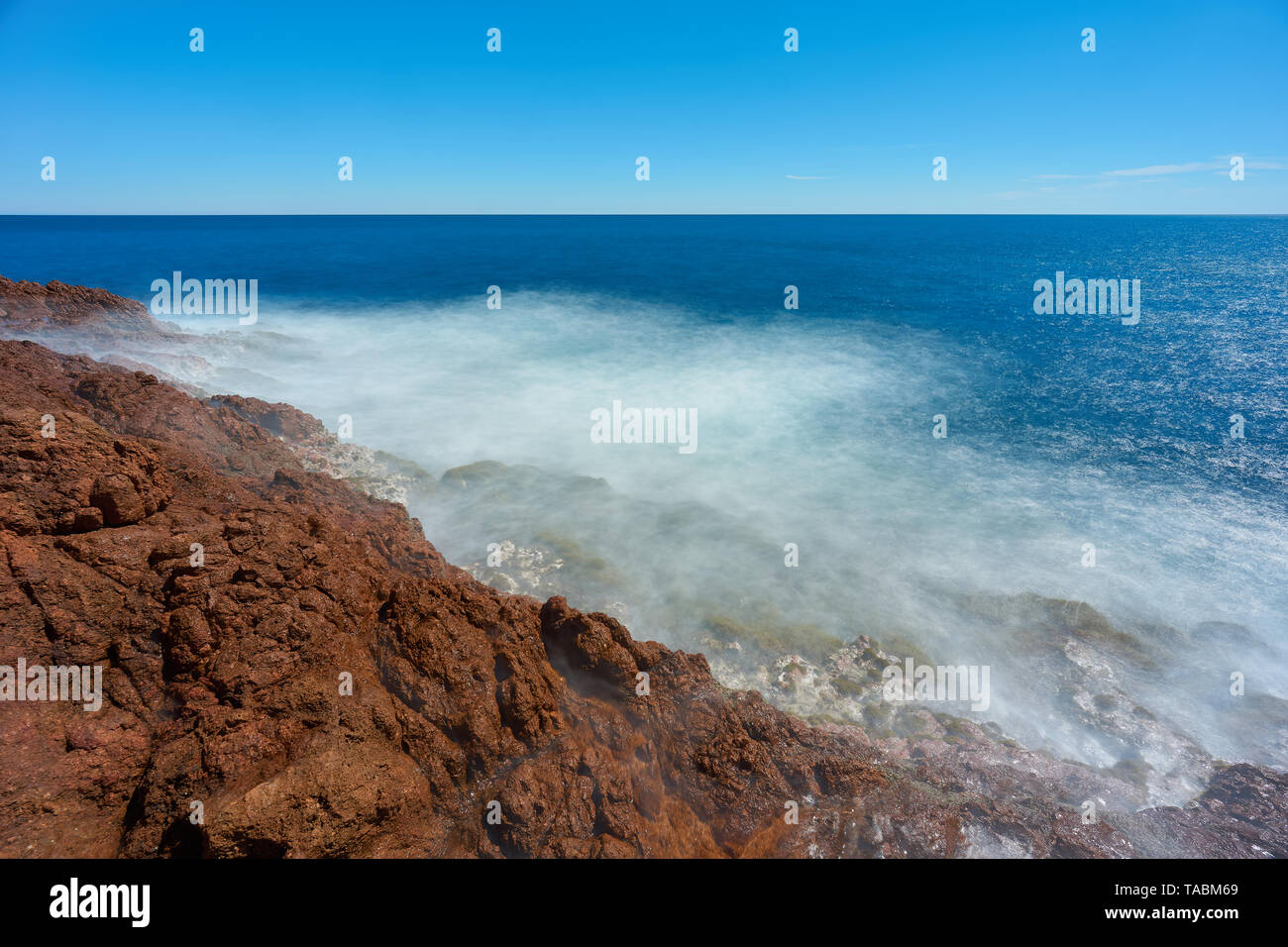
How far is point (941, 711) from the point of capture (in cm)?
917

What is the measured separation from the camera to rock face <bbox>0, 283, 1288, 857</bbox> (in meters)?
4.30

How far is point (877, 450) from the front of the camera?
67.0ft

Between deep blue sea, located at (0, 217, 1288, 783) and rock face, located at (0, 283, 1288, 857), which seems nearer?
rock face, located at (0, 283, 1288, 857)

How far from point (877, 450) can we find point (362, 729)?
19201mm

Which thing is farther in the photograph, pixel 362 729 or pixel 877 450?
pixel 877 450

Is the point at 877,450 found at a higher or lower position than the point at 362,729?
higher

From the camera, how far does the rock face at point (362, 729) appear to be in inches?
169

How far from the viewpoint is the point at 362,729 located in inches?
197

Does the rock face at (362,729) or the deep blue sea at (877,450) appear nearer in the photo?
the rock face at (362,729)

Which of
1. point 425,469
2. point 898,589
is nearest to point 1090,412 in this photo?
point 898,589

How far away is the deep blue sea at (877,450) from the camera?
11.5 m

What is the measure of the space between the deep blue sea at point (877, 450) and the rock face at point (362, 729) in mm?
3945

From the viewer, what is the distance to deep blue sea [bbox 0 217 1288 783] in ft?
37.8

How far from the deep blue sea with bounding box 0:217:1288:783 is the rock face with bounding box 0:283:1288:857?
394cm
